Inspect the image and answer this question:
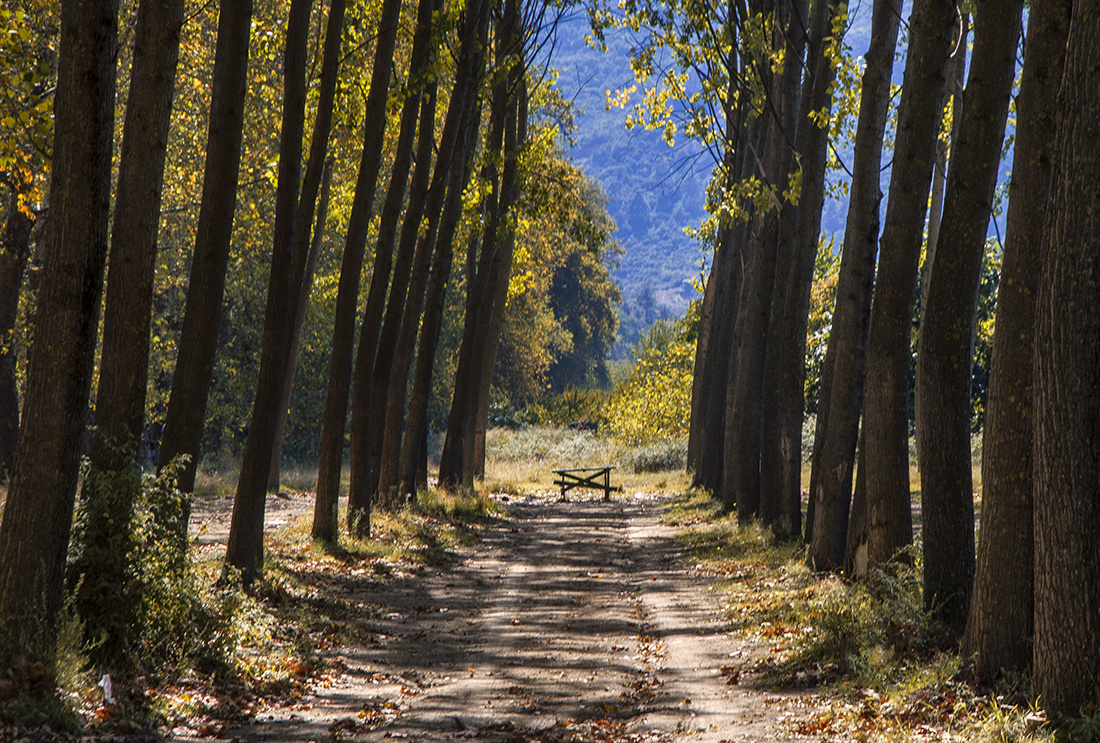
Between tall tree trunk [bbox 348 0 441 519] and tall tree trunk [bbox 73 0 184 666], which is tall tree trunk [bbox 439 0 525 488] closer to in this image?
tall tree trunk [bbox 348 0 441 519]

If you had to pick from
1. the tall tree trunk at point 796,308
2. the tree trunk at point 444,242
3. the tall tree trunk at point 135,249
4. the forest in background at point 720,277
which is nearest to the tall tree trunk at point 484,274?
the forest in background at point 720,277

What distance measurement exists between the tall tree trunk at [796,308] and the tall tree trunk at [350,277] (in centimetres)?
564

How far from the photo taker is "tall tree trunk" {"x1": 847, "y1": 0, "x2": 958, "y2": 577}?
8461 millimetres

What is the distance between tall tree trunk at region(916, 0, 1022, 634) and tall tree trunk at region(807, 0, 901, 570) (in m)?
3.01

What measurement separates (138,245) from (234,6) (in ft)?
9.64

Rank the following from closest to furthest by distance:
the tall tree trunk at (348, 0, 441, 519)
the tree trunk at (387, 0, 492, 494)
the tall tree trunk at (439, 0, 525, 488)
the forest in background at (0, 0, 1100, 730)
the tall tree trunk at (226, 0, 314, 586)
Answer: the forest in background at (0, 0, 1100, 730) → the tall tree trunk at (226, 0, 314, 586) → the tall tree trunk at (348, 0, 441, 519) → the tree trunk at (387, 0, 492, 494) → the tall tree trunk at (439, 0, 525, 488)

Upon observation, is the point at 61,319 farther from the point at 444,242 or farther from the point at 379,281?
the point at 444,242

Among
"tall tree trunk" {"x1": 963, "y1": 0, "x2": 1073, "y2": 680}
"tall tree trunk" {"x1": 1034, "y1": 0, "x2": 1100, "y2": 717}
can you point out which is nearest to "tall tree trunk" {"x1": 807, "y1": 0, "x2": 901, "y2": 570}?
"tall tree trunk" {"x1": 963, "y1": 0, "x2": 1073, "y2": 680}

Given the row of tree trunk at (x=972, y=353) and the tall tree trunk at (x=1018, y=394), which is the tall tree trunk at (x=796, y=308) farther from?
the tall tree trunk at (x=1018, y=394)

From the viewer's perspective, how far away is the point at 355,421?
14734mm

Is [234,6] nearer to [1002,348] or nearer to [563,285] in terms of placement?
[1002,348]

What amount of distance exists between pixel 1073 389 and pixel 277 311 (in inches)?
302

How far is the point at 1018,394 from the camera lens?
5992 millimetres

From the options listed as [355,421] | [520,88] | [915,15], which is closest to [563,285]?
[520,88]
